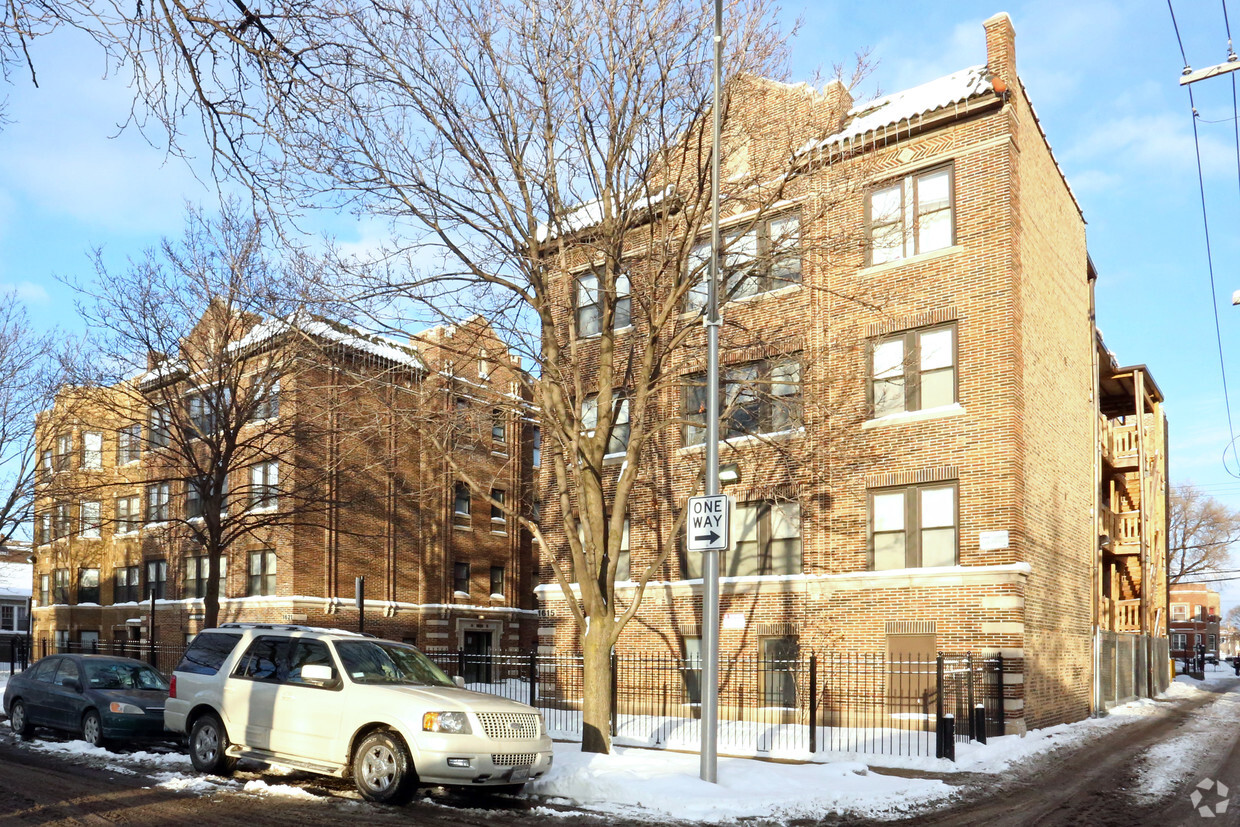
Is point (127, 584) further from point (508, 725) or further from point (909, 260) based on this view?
point (508, 725)

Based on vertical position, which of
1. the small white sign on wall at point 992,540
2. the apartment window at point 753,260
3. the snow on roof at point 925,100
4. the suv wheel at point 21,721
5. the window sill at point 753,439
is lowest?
the suv wheel at point 21,721

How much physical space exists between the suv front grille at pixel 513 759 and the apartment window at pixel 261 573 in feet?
Answer: 86.9

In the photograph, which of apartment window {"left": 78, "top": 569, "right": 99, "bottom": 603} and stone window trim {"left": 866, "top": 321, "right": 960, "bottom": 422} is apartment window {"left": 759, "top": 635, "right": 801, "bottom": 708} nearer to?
stone window trim {"left": 866, "top": 321, "right": 960, "bottom": 422}

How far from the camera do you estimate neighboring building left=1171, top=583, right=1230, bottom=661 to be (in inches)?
4326

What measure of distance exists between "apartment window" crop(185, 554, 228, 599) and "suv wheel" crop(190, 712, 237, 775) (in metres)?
26.0

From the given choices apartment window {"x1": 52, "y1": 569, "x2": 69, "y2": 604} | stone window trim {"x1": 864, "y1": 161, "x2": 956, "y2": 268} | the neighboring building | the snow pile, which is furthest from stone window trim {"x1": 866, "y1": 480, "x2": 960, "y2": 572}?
the neighboring building

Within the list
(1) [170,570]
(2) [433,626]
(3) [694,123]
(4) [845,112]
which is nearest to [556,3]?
(3) [694,123]

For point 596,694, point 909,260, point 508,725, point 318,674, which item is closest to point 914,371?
point 909,260

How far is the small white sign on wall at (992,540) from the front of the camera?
65.0ft

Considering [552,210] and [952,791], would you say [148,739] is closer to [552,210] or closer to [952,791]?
[552,210]

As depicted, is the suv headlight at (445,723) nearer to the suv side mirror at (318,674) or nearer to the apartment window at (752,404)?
the suv side mirror at (318,674)

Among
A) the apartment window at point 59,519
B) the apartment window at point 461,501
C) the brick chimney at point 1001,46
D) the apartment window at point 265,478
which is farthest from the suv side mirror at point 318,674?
the apartment window at point 461,501

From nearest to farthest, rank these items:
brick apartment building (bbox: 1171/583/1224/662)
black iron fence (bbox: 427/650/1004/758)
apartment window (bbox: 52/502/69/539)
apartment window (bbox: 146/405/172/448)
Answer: black iron fence (bbox: 427/650/1004/758) → apartment window (bbox: 146/405/172/448) → apartment window (bbox: 52/502/69/539) → brick apartment building (bbox: 1171/583/1224/662)

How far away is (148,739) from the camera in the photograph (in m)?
15.1
